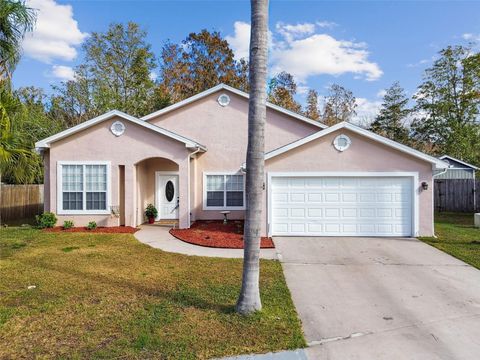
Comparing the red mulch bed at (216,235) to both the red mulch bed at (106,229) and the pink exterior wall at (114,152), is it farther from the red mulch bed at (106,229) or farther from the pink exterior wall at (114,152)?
the pink exterior wall at (114,152)

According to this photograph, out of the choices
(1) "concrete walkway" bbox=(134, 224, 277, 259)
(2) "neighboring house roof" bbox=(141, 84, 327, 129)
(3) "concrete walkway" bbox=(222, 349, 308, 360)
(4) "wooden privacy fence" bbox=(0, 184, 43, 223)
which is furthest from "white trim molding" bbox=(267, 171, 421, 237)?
(4) "wooden privacy fence" bbox=(0, 184, 43, 223)

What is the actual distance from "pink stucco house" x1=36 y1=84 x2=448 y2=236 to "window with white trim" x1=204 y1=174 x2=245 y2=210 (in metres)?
0.05

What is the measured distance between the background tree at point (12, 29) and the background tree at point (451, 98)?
91.4 ft

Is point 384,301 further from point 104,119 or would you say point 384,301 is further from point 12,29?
point 104,119

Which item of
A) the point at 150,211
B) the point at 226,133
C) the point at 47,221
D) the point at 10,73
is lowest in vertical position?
the point at 47,221

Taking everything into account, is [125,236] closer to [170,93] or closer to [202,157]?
[202,157]

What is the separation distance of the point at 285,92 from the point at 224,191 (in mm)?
19490

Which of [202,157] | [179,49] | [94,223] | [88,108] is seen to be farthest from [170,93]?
[94,223]

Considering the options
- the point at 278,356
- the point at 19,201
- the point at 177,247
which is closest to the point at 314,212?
the point at 177,247

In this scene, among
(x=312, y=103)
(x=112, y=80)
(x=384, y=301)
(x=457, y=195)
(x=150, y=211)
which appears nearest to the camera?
(x=384, y=301)

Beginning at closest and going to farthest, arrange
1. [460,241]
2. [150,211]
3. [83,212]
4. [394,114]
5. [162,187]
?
[460,241]
[83,212]
[150,211]
[162,187]
[394,114]

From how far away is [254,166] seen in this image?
16.8ft

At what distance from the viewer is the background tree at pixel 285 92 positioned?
3152 cm

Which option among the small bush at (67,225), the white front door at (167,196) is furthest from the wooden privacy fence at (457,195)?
the small bush at (67,225)
